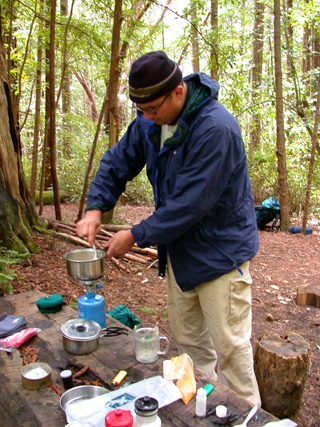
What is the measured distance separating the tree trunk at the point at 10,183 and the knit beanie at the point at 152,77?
9.44ft

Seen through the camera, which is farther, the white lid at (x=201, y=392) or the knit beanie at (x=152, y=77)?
the knit beanie at (x=152, y=77)

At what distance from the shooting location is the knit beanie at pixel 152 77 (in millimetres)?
1844

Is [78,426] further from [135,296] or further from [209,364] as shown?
[135,296]

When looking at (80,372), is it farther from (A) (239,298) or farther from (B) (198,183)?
(B) (198,183)

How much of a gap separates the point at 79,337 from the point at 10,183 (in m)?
2.91

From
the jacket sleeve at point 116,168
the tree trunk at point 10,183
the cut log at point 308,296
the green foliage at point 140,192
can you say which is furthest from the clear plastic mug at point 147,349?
the green foliage at point 140,192

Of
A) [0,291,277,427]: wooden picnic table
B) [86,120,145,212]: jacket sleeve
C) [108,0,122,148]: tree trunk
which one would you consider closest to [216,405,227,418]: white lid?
[0,291,277,427]: wooden picnic table

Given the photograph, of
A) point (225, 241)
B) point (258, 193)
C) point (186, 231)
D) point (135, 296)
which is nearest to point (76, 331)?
point (186, 231)

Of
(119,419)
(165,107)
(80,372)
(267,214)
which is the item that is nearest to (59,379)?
(80,372)

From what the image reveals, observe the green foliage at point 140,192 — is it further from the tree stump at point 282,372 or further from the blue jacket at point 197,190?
the blue jacket at point 197,190

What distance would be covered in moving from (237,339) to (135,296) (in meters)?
2.37

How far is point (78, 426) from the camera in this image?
1.45 meters

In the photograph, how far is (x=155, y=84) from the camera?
1856 millimetres

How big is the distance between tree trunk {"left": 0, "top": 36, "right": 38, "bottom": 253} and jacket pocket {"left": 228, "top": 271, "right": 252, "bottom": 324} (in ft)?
9.59
